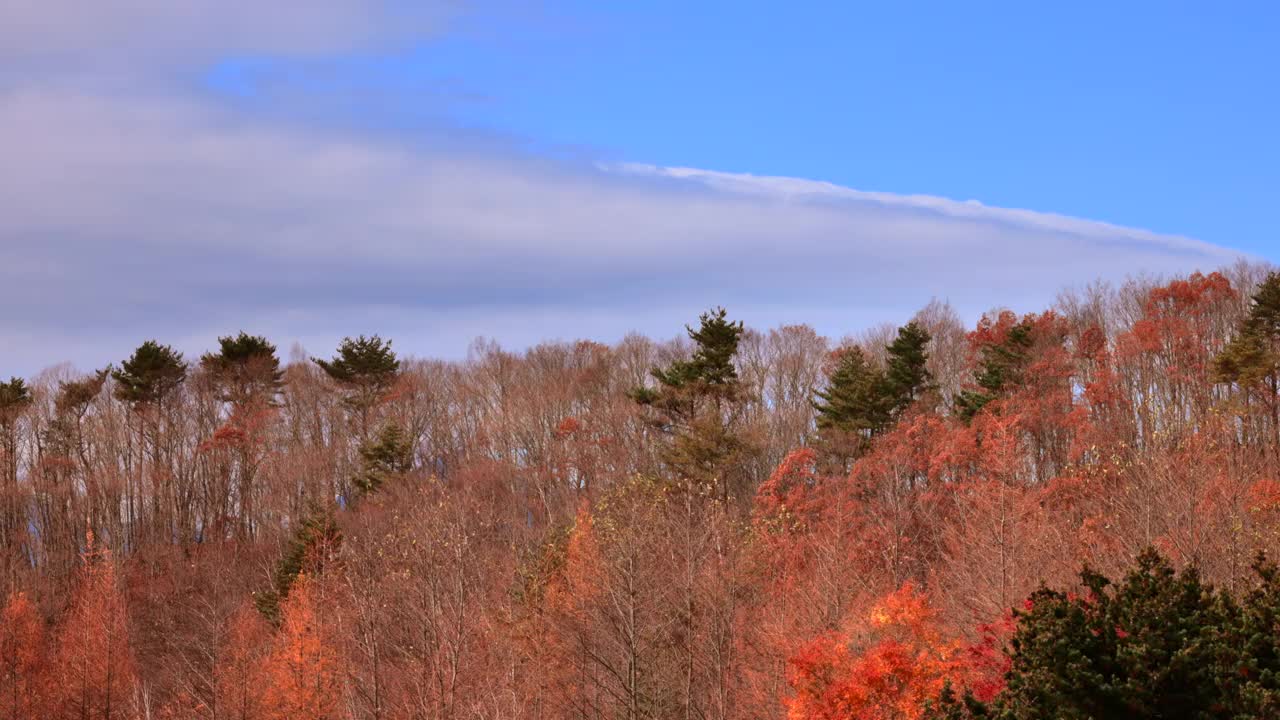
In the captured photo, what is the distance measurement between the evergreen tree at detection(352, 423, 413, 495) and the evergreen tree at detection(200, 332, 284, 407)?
47.3 ft

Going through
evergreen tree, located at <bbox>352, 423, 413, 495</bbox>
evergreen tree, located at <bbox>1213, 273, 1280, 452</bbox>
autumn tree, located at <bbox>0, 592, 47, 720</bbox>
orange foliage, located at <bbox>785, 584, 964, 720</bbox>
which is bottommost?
autumn tree, located at <bbox>0, 592, 47, 720</bbox>

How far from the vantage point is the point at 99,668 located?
45.8 m

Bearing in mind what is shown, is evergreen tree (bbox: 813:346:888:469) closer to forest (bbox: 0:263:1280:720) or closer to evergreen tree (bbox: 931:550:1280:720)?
forest (bbox: 0:263:1280:720)

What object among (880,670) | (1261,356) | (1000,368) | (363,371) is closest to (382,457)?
(363,371)

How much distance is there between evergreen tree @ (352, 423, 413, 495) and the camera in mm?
63781

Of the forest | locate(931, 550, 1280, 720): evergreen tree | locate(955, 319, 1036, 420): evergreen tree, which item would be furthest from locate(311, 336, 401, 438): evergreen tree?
locate(931, 550, 1280, 720): evergreen tree

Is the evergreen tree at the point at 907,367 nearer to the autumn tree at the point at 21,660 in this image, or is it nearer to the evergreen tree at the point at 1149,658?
the evergreen tree at the point at 1149,658

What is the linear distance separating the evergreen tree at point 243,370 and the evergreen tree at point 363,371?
3.37 meters

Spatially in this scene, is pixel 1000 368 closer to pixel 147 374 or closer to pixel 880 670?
pixel 880 670

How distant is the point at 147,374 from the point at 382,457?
63.4 feet

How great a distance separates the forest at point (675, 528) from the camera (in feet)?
87.5

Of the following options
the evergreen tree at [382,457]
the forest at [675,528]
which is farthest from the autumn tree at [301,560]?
the evergreen tree at [382,457]

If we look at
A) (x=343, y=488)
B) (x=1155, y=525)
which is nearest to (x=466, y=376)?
(x=343, y=488)

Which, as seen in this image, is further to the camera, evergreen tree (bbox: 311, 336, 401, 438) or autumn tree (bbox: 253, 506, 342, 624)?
evergreen tree (bbox: 311, 336, 401, 438)
